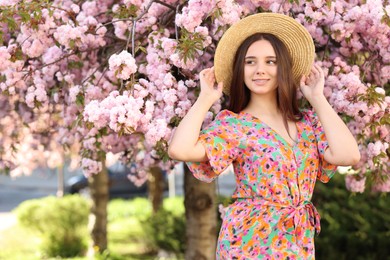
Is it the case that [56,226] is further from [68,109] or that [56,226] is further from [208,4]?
[208,4]

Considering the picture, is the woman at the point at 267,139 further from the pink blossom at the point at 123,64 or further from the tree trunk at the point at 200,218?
the tree trunk at the point at 200,218

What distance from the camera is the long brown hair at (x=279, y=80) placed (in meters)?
3.37

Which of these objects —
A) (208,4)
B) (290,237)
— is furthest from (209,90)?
(290,237)

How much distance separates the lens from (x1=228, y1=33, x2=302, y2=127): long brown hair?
3.37 m

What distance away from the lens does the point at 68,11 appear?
4266 millimetres

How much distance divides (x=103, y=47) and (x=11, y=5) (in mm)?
740

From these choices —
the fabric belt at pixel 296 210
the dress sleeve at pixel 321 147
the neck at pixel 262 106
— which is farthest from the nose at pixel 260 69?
the fabric belt at pixel 296 210

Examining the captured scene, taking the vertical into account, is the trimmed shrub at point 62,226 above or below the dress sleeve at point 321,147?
below

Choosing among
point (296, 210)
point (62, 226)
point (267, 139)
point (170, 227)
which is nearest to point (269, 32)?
point (267, 139)

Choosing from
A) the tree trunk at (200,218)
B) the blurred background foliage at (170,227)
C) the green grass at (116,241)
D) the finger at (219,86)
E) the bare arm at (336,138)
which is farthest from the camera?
the green grass at (116,241)

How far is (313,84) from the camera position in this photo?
3480mm

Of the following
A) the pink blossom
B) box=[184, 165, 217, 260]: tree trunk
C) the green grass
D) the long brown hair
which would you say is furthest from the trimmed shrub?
the long brown hair

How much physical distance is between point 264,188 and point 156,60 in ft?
3.56

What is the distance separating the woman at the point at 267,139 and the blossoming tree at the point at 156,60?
0.28 m
